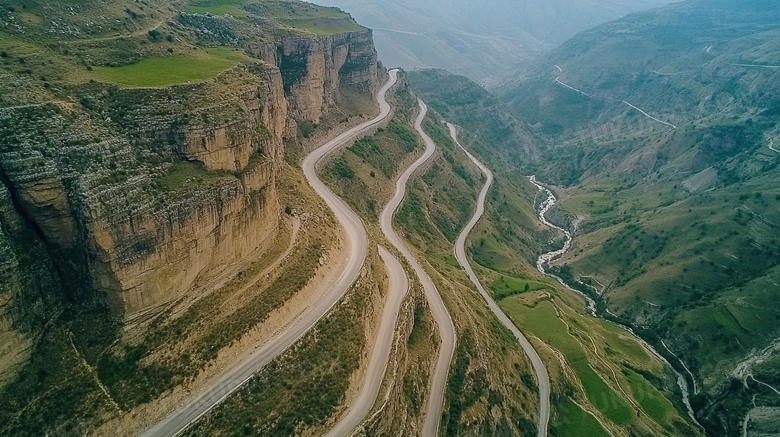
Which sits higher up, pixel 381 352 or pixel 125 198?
pixel 125 198

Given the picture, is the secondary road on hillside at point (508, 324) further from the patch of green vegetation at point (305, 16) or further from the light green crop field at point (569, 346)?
the patch of green vegetation at point (305, 16)

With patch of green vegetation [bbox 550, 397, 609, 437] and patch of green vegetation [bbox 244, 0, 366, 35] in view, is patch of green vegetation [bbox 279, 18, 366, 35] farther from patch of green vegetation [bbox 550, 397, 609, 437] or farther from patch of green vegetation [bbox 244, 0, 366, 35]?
patch of green vegetation [bbox 550, 397, 609, 437]

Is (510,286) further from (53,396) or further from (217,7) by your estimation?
(53,396)

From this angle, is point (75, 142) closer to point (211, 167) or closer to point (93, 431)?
point (211, 167)

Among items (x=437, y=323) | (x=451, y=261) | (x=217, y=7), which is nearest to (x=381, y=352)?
(x=437, y=323)

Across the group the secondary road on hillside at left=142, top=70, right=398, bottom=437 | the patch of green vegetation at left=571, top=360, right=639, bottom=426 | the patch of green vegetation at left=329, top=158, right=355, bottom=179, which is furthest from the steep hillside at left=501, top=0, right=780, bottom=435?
the secondary road on hillside at left=142, top=70, right=398, bottom=437

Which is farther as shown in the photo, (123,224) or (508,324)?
(508,324)

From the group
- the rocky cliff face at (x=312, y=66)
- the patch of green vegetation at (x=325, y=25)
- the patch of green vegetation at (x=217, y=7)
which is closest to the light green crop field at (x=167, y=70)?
the rocky cliff face at (x=312, y=66)
